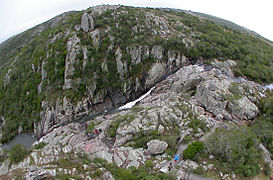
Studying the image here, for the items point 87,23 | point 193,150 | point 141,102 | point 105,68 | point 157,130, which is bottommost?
point 141,102

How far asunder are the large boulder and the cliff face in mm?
26174

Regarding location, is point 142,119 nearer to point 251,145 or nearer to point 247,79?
point 251,145

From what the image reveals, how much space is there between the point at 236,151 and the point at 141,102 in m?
22.8

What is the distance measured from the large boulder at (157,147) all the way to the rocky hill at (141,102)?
11 cm

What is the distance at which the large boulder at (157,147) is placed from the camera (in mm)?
17719

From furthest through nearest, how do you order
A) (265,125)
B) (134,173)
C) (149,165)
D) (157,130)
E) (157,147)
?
(265,125)
(157,130)
(157,147)
(149,165)
(134,173)

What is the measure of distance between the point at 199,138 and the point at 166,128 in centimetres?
427

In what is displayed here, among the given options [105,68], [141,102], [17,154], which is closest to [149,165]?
[17,154]

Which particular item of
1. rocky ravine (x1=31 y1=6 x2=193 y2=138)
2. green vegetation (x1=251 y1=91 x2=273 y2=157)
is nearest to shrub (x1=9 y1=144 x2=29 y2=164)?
rocky ravine (x1=31 y1=6 x2=193 y2=138)

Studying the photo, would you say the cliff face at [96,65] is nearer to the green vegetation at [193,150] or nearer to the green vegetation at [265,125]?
the green vegetation at [265,125]

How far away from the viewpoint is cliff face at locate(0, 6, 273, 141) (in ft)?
131

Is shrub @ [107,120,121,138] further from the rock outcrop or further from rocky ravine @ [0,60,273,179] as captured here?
the rock outcrop

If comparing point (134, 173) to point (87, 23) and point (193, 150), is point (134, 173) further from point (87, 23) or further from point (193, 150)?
point (87, 23)

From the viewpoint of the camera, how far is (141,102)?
3616 centimetres
